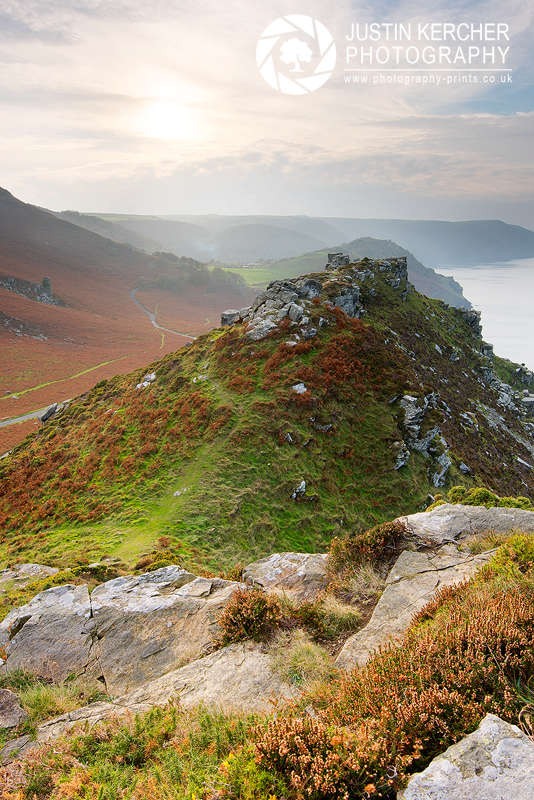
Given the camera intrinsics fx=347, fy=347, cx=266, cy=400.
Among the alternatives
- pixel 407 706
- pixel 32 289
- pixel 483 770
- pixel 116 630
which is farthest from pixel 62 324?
pixel 483 770

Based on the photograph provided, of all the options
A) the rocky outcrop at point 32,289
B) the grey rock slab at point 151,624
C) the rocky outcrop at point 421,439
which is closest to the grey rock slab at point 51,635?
the grey rock slab at point 151,624

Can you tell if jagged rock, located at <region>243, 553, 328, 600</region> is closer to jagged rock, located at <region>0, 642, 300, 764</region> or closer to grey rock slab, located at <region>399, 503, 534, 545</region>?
jagged rock, located at <region>0, 642, 300, 764</region>

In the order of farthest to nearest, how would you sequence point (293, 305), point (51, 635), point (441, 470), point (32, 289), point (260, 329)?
point (32, 289), point (293, 305), point (260, 329), point (441, 470), point (51, 635)

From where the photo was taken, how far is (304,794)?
3795 mm

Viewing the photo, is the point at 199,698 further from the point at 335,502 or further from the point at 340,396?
the point at 340,396

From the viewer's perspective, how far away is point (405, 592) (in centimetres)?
840

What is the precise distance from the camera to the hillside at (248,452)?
858 inches

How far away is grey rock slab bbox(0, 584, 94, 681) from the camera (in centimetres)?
894

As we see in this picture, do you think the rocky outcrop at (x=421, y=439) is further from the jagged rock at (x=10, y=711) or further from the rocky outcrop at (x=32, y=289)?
the rocky outcrop at (x=32, y=289)

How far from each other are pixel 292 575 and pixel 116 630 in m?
5.58

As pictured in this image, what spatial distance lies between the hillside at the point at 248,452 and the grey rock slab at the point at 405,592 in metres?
12.3

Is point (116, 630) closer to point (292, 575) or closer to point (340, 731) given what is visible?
point (292, 575)

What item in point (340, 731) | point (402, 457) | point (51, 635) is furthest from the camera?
point (402, 457)

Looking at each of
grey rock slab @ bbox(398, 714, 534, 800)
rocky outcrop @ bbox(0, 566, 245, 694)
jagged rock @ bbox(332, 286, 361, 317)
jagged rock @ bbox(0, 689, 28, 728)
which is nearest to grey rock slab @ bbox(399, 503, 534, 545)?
rocky outcrop @ bbox(0, 566, 245, 694)
